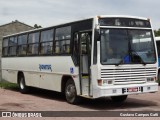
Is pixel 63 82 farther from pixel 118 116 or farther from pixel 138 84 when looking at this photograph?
pixel 118 116

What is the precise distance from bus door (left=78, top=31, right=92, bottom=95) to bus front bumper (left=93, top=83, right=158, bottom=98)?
803mm

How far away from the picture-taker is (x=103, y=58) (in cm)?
1209

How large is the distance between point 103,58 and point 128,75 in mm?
1062

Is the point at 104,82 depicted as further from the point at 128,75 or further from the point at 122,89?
the point at 128,75

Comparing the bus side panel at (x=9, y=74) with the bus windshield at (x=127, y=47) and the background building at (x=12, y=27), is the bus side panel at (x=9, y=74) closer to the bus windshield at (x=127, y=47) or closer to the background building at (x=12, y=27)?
the bus windshield at (x=127, y=47)

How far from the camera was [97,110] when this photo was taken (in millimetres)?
12281

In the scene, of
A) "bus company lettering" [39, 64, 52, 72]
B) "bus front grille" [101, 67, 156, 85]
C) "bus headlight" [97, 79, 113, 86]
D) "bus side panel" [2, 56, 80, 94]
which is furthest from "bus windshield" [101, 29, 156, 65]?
"bus company lettering" [39, 64, 52, 72]

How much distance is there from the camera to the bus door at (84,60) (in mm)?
12742

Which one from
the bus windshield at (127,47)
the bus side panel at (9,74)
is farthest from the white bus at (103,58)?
the bus side panel at (9,74)

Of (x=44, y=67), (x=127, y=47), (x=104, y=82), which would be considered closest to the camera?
(x=104, y=82)

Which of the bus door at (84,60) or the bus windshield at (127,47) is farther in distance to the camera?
the bus door at (84,60)

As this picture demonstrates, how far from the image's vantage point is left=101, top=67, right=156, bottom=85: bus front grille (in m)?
12.1

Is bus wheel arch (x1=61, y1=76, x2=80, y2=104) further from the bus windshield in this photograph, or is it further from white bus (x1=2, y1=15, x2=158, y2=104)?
the bus windshield

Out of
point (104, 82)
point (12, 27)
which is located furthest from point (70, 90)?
point (12, 27)
